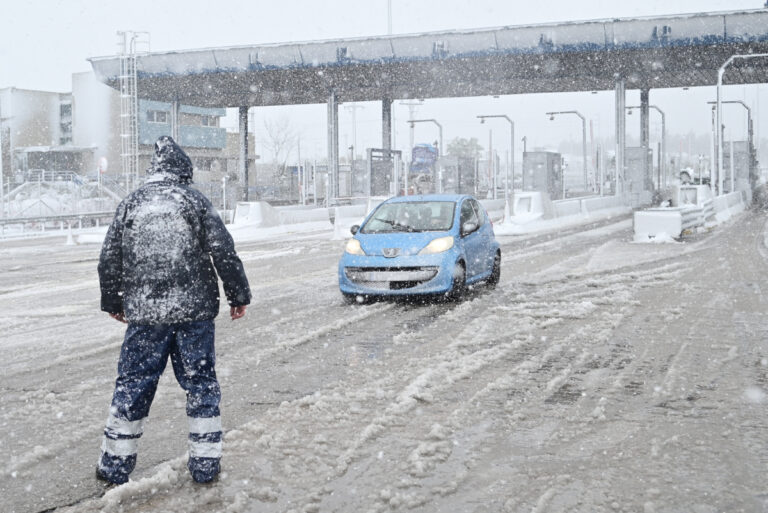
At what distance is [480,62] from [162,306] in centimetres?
3565

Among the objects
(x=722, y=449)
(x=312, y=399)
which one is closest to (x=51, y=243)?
(x=312, y=399)

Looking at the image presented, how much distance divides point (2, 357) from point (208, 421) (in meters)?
4.73

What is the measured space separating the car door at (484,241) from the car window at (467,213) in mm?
101

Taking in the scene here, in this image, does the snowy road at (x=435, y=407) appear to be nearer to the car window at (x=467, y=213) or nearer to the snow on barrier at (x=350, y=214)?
the car window at (x=467, y=213)

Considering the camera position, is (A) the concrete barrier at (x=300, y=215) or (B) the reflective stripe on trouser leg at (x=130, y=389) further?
(A) the concrete barrier at (x=300, y=215)

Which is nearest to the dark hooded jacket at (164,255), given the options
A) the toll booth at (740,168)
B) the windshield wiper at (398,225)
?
the windshield wiper at (398,225)

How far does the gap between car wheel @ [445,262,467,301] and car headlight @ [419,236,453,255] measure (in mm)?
278

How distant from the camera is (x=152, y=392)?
16.3 ft

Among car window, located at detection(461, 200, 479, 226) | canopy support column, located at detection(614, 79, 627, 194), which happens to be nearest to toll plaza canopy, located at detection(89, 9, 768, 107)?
canopy support column, located at detection(614, 79, 627, 194)

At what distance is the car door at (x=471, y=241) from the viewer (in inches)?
509

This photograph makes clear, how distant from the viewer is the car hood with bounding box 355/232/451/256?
12328mm

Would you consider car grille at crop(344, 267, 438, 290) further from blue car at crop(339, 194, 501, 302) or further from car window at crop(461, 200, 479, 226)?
car window at crop(461, 200, 479, 226)

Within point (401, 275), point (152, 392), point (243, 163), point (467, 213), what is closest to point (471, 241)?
point (467, 213)

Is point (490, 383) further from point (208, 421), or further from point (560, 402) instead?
point (208, 421)
